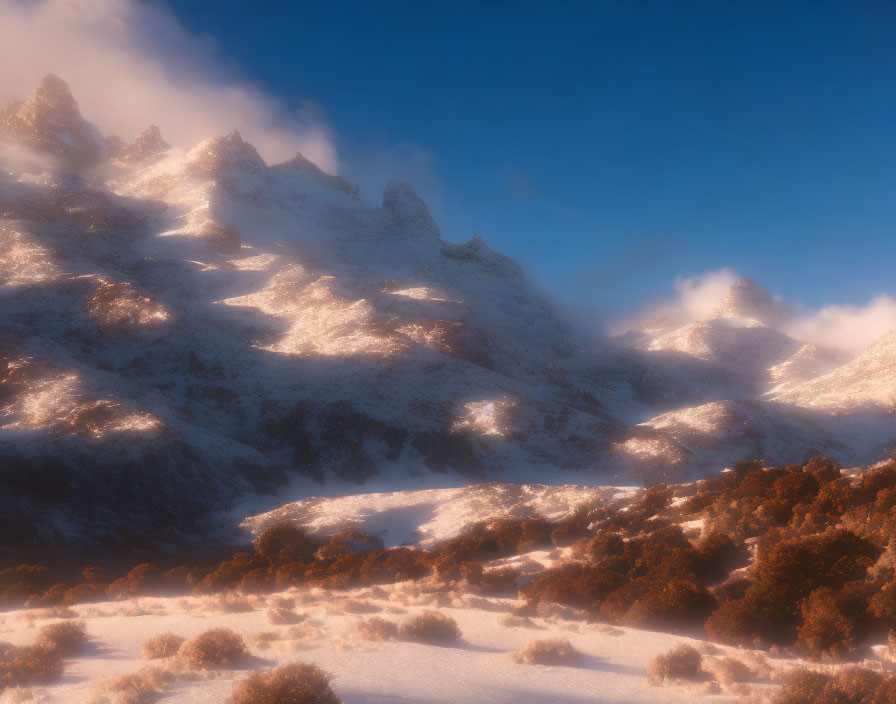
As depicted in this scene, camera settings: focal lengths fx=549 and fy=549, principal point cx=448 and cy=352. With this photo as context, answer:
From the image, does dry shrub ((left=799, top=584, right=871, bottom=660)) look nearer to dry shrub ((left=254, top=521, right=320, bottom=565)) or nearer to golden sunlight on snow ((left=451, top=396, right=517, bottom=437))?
dry shrub ((left=254, top=521, right=320, bottom=565))

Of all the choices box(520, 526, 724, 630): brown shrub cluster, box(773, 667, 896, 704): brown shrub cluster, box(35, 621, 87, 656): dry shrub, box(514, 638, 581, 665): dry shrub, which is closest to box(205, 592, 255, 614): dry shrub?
box(35, 621, 87, 656): dry shrub

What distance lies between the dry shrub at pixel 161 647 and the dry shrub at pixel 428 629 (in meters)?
5.84

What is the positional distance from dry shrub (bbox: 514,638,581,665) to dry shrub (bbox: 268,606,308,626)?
7398 mm

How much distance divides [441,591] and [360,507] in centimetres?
3278

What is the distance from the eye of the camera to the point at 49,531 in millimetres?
53000

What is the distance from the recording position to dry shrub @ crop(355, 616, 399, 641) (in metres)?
15.0

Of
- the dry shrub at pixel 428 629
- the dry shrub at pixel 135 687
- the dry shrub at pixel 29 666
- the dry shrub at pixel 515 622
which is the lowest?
the dry shrub at pixel 515 622

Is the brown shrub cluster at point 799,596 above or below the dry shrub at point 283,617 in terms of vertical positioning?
below

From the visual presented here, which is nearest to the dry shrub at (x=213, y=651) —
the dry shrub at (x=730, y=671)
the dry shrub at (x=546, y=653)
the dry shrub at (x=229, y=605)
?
the dry shrub at (x=546, y=653)

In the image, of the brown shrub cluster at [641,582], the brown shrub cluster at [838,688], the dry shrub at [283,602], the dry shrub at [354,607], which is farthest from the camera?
the dry shrub at [283,602]

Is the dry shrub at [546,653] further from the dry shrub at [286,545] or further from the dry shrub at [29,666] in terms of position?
the dry shrub at [286,545]

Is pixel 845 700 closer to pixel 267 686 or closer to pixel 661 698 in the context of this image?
pixel 661 698

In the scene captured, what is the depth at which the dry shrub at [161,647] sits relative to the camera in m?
13.6

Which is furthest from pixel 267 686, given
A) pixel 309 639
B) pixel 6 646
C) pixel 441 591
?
pixel 441 591
